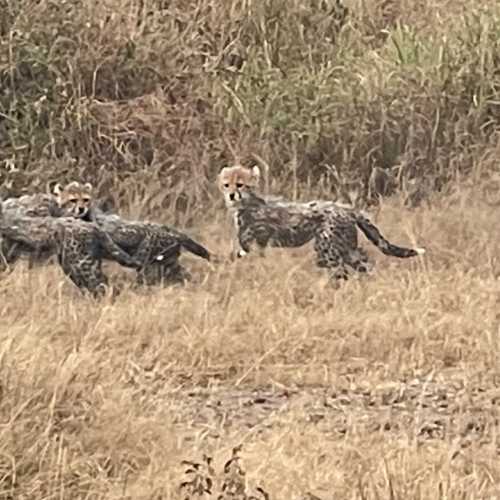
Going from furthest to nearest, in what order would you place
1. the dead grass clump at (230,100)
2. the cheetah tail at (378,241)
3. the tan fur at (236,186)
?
the dead grass clump at (230,100)
the tan fur at (236,186)
the cheetah tail at (378,241)

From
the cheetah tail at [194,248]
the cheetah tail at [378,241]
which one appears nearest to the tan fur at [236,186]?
the cheetah tail at [194,248]

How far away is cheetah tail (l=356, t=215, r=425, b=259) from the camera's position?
7613 millimetres

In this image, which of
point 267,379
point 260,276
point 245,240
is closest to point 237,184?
point 245,240

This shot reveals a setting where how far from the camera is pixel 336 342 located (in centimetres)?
620

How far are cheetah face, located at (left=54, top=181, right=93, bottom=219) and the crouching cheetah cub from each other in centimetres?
79

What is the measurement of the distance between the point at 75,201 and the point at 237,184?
35.7 inches

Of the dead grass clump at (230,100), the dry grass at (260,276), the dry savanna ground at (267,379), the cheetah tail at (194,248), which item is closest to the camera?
the dry savanna ground at (267,379)

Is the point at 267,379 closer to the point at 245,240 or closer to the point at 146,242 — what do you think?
the point at 146,242

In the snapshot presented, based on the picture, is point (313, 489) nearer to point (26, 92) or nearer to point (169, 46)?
point (26, 92)

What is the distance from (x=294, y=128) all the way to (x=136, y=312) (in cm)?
Answer: 299

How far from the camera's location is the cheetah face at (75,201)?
7.52 m

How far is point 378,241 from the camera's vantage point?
300 inches

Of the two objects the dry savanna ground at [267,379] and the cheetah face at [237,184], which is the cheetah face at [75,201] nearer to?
the dry savanna ground at [267,379]

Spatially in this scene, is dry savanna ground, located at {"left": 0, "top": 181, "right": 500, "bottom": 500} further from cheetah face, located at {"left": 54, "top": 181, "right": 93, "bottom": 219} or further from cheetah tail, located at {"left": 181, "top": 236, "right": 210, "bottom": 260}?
cheetah face, located at {"left": 54, "top": 181, "right": 93, "bottom": 219}
